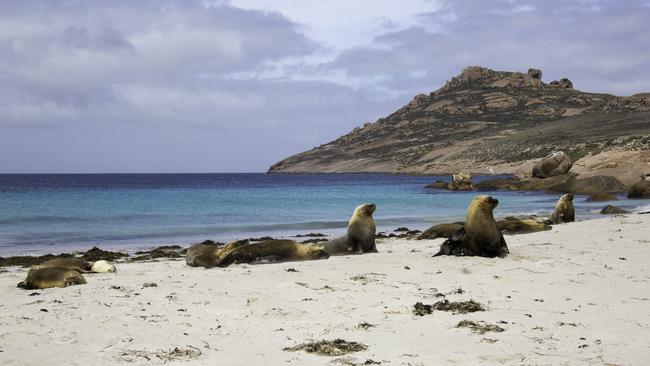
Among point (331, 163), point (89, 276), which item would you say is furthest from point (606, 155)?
point (331, 163)

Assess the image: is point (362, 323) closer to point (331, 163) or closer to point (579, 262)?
point (579, 262)

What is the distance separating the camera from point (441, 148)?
11650cm

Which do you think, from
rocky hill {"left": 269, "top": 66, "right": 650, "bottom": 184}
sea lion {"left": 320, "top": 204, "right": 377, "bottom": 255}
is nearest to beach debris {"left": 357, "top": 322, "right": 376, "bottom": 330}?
sea lion {"left": 320, "top": 204, "right": 377, "bottom": 255}

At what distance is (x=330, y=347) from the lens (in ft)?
18.4

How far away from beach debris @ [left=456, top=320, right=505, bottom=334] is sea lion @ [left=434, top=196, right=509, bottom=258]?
210 inches

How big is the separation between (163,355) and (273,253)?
21.5 ft

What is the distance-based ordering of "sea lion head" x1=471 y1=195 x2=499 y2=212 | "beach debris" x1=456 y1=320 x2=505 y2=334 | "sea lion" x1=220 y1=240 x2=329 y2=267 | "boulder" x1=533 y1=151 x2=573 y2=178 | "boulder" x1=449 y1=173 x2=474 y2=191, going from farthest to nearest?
"boulder" x1=449 y1=173 x2=474 y2=191 → "boulder" x1=533 y1=151 x2=573 y2=178 → "sea lion head" x1=471 y1=195 x2=499 y2=212 → "sea lion" x1=220 y1=240 x2=329 y2=267 → "beach debris" x1=456 y1=320 x2=505 y2=334


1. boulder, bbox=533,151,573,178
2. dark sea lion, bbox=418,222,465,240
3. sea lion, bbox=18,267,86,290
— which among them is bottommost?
dark sea lion, bbox=418,222,465,240

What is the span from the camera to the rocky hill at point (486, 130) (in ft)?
292

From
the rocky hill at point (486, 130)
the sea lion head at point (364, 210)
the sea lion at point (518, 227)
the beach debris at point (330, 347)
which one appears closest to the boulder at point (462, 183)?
the rocky hill at point (486, 130)

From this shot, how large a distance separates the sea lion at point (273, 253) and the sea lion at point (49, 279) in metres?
3.05

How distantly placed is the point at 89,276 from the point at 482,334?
23.5 ft

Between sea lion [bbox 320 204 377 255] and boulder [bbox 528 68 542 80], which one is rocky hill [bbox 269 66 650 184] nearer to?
boulder [bbox 528 68 542 80]

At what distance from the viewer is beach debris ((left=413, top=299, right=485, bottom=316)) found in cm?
693
